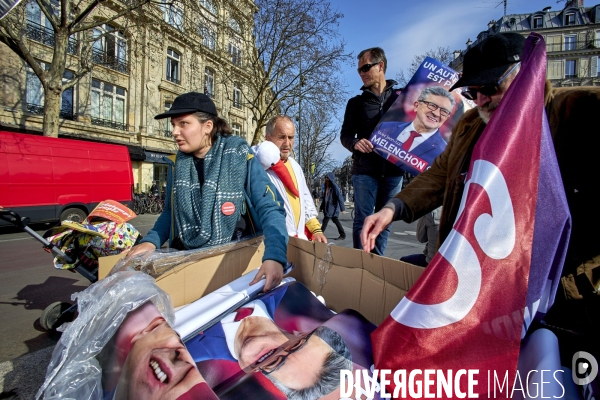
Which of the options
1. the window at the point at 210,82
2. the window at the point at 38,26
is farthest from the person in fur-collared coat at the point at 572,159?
the window at the point at 210,82

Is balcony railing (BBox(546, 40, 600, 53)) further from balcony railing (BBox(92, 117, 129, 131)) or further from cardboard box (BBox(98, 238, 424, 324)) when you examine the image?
cardboard box (BBox(98, 238, 424, 324))

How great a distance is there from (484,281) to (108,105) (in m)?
23.0

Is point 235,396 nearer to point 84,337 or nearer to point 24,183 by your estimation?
point 84,337

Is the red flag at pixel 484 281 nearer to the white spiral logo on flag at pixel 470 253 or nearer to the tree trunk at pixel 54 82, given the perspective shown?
the white spiral logo on flag at pixel 470 253

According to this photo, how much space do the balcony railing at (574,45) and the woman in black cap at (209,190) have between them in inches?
2096

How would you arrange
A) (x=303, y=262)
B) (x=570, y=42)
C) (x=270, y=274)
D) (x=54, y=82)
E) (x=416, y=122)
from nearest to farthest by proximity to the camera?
(x=270, y=274)
(x=303, y=262)
(x=416, y=122)
(x=54, y=82)
(x=570, y=42)

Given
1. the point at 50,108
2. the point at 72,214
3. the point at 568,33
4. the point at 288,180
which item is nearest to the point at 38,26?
the point at 50,108

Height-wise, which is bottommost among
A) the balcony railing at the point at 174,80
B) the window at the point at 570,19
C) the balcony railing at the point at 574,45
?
the balcony railing at the point at 174,80

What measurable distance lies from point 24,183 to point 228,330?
11.0 metres

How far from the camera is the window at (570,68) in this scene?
41.2 meters

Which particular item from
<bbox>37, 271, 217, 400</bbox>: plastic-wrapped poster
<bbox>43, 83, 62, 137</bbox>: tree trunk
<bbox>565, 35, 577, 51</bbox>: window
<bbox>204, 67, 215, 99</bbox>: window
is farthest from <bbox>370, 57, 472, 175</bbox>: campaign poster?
<bbox>565, 35, 577, 51</bbox>: window

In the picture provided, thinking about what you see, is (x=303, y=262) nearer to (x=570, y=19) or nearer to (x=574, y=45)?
(x=574, y=45)

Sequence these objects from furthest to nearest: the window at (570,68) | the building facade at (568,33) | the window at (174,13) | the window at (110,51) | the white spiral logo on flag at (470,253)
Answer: the window at (570,68), the building facade at (568,33), the window at (110,51), the window at (174,13), the white spiral logo on flag at (470,253)

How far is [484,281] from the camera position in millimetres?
845
